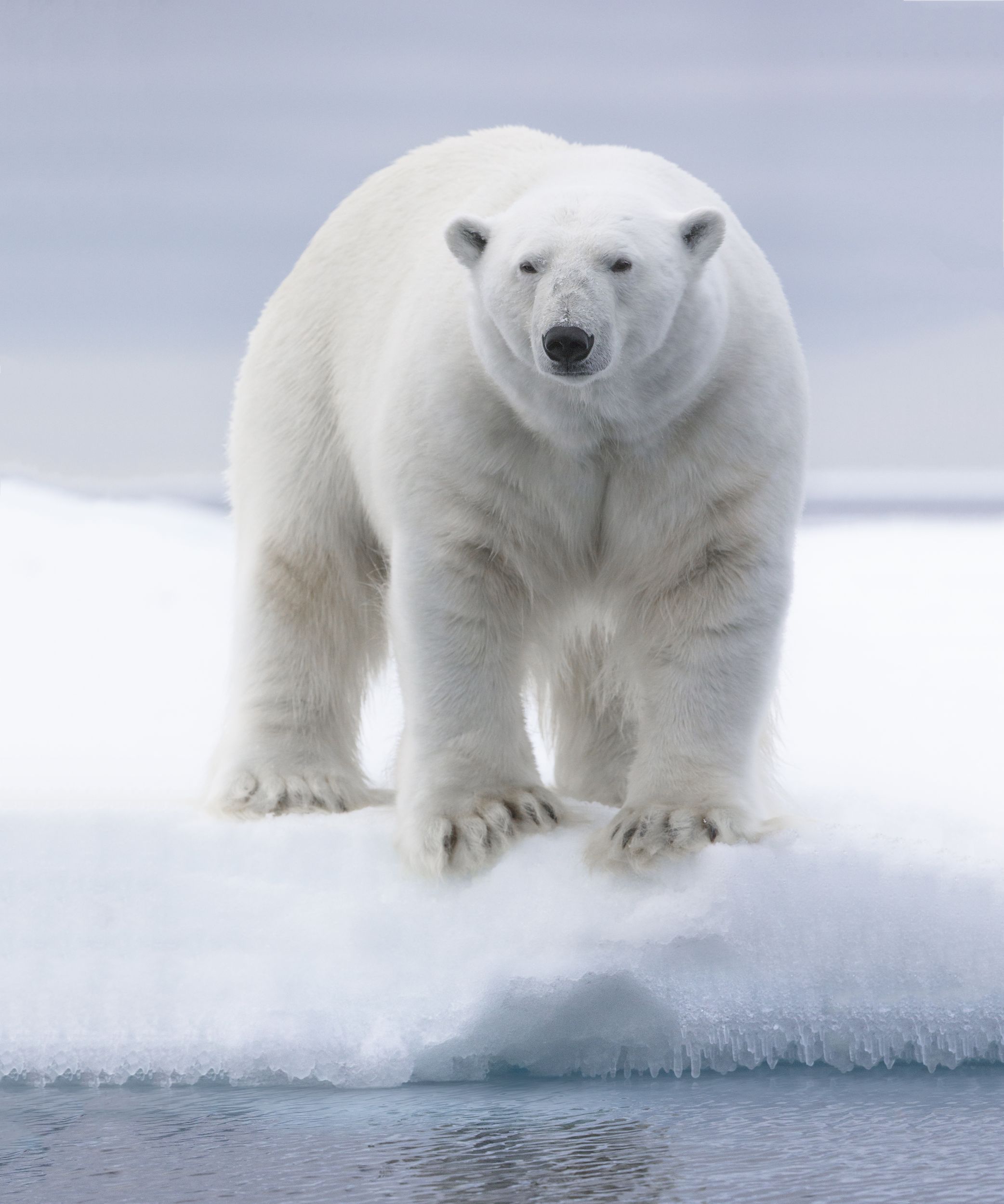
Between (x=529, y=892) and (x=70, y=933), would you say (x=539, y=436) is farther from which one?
(x=70, y=933)

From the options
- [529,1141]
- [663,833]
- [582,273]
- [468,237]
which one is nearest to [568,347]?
[582,273]

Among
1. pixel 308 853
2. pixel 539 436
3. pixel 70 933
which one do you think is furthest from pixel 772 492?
pixel 70 933

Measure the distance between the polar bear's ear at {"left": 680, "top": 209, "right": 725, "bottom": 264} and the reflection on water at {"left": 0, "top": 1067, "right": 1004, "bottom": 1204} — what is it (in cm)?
159

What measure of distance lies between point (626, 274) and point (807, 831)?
121 cm

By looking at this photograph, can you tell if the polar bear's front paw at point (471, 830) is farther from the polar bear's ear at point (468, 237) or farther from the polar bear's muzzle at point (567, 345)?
the polar bear's ear at point (468, 237)

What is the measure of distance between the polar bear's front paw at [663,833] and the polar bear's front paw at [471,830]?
0.19m

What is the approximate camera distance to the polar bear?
317cm

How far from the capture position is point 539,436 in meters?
3.37

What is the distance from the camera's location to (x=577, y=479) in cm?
341

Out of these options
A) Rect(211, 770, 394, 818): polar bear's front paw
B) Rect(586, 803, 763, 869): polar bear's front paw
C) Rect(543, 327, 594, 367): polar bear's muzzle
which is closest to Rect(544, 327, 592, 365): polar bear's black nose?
Rect(543, 327, 594, 367): polar bear's muzzle

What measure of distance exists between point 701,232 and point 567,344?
439 mm

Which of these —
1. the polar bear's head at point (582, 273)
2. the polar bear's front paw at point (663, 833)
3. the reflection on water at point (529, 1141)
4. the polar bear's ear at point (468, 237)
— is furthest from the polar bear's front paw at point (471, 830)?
the polar bear's ear at point (468, 237)

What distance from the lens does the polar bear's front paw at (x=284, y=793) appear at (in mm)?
4059

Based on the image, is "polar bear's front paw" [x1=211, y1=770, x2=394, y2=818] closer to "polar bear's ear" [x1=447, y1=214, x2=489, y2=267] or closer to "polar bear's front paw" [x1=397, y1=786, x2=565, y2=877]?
"polar bear's front paw" [x1=397, y1=786, x2=565, y2=877]
